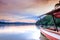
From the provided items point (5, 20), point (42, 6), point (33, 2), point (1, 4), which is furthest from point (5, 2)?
point (42, 6)

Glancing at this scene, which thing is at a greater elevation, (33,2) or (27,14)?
(33,2)

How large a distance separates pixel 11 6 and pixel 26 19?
47 centimetres

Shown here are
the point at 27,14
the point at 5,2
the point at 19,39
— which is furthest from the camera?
the point at 19,39

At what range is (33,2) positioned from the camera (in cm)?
344

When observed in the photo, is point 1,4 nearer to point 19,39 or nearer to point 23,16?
point 23,16

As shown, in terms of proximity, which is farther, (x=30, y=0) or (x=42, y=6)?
(x=42, y=6)

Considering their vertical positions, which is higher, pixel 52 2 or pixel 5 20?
pixel 52 2

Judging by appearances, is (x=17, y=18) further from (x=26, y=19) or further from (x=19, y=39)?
(x=19, y=39)

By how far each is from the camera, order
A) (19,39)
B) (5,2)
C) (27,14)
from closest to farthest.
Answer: (5,2) → (27,14) → (19,39)

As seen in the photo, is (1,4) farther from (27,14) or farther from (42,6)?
(42,6)

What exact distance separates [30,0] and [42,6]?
394 millimetres

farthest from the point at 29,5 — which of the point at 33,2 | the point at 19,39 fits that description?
the point at 19,39

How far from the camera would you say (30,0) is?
340 centimetres

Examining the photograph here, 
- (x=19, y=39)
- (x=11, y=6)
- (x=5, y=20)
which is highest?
(x=11, y=6)
